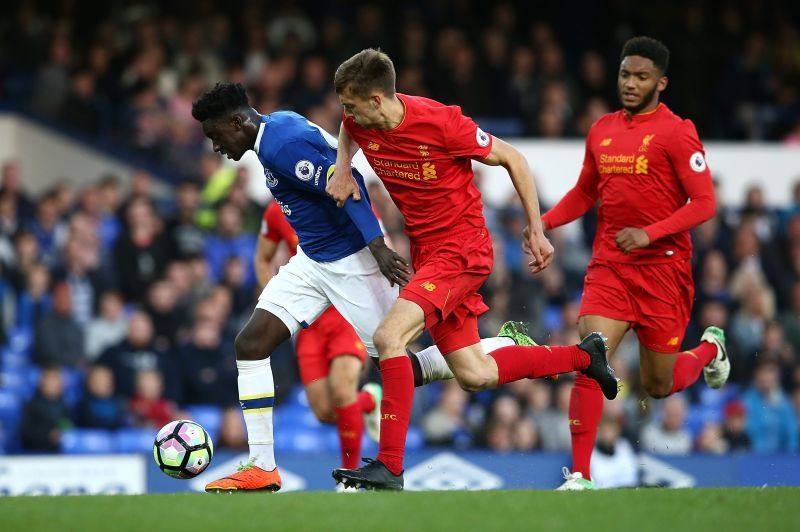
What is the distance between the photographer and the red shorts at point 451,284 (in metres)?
7.41

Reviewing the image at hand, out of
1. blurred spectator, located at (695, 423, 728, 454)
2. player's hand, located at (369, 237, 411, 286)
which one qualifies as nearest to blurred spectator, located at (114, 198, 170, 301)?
blurred spectator, located at (695, 423, 728, 454)

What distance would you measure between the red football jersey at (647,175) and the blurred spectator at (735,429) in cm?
490

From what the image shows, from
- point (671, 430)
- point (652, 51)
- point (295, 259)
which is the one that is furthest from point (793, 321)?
point (295, 259)

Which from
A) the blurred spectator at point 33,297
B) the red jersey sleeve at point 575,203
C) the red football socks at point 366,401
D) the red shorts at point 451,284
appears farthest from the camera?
the blurred spectator at point 33,297

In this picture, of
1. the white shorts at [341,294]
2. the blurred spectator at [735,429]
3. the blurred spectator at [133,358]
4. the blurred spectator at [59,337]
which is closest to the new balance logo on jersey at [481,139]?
the white shorts at [341,294]

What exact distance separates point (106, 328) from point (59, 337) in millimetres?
475

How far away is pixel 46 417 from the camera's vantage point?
39.9 feet

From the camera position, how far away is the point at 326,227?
7.89 m

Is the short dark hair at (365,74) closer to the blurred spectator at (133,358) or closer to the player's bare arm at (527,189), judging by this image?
the player's bare arm at (527,189)

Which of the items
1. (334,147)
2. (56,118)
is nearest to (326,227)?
(334,147)

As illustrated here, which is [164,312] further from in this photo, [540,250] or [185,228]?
[540,250]

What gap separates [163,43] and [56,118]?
5.18 feet

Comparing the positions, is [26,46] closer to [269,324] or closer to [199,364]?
[199,364]

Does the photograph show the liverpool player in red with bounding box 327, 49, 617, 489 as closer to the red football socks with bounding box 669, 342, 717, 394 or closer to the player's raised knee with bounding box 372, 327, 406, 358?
the player's raised knee with bounding box 372, 327, 406, 358
